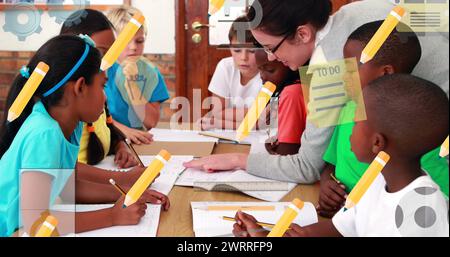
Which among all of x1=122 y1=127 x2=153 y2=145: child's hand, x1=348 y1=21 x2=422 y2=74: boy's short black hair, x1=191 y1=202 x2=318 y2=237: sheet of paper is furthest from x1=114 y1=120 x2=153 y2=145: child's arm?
x1=348 y1=21 x2=422 y2=74: boy's short black hair

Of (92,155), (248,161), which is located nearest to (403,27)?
(248,161)

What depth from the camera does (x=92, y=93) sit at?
0.72 metres

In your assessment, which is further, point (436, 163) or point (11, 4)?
point (11, 4)

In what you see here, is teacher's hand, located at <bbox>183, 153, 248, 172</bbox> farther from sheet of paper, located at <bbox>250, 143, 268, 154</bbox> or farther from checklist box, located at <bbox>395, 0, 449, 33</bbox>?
checklist box, located at <bbox>395, 0, 449, 33</bbox>

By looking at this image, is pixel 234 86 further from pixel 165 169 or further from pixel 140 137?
pixel 165 169

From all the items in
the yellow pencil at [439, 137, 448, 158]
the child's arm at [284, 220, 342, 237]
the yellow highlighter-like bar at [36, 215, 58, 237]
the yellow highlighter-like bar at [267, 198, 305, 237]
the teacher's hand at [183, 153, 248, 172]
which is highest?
the yellow pencil at [439, 137, 448, 158]

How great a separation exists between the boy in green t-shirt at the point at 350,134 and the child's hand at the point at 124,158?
0.31 m

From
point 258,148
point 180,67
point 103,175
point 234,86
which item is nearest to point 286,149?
point 258,148

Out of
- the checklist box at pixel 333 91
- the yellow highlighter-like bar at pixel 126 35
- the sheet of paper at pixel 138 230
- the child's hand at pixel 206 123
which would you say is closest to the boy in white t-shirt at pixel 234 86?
the child's hand at pixel 206 123

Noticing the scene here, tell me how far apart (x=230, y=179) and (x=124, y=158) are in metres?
0.20

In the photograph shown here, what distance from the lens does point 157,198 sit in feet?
2.34

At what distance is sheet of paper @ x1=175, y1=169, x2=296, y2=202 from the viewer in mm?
757
